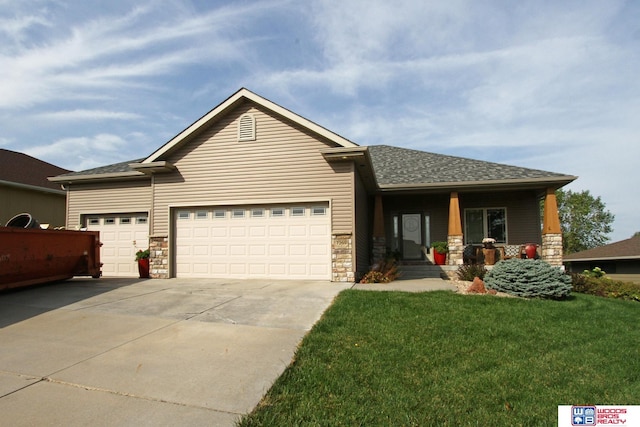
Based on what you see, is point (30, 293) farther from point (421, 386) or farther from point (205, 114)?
point (421, 386)

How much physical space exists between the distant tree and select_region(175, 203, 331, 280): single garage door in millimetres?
42680

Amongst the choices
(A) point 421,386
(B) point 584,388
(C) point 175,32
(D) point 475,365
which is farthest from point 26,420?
(C) point 175,32

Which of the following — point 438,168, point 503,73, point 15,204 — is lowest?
point 15,204

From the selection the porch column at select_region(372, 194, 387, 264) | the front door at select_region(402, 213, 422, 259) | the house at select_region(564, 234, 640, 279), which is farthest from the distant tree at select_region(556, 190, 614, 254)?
the porch column at select_region(372, 194, 387, 264)

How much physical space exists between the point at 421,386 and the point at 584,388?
176 centimetres

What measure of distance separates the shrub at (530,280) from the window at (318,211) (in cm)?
475

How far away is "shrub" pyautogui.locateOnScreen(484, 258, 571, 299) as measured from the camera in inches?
339

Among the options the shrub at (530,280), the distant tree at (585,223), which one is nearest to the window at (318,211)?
the shrub at (530,280)

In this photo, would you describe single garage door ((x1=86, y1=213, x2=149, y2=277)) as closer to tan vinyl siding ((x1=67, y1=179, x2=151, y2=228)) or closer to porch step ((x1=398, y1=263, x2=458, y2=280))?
tan vinyl siding ((x1=67, y1=179, x2=151, y2=228))

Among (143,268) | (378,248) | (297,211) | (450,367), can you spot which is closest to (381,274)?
(378,248)

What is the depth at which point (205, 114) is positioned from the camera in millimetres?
11422

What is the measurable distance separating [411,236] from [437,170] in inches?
113

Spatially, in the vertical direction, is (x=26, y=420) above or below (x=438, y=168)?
below

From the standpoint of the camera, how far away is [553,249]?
12742mm
